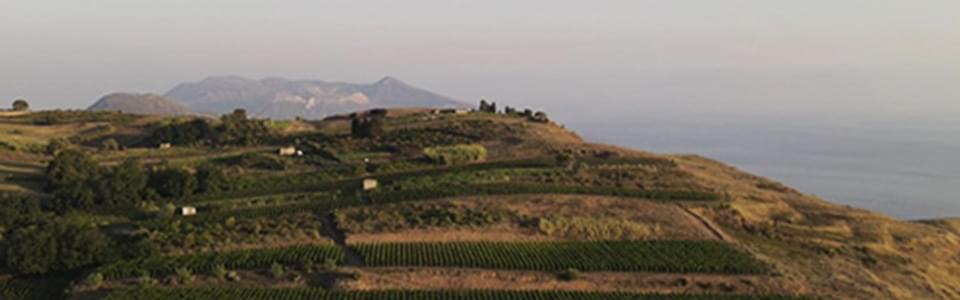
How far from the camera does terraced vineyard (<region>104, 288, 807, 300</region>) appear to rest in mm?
33906

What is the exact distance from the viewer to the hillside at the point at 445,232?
36.6 metres

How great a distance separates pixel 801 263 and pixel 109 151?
241ft

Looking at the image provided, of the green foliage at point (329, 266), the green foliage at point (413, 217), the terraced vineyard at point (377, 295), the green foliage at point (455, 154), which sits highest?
the green foliage at point (455, 154)

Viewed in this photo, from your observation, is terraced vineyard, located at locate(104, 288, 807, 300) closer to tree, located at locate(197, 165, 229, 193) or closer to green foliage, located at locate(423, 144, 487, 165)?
tree, located at locate(197, 165, 229, 193)

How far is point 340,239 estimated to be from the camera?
42.9 m

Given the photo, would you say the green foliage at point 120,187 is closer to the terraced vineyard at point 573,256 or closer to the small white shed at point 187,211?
the small white shed at point 187,211

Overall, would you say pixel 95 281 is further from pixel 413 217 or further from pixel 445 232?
pixel 445 232

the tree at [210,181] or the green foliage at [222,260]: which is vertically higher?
the tree at [210,181]

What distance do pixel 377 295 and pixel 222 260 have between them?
9.97 meters

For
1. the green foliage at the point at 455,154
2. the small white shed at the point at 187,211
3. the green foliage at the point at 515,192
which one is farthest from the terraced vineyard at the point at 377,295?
the green foliage at the point at 455,154

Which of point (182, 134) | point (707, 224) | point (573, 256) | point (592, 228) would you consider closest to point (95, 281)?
point (573, 256)

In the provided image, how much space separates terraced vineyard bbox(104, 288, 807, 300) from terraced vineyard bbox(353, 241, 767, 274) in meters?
3.31

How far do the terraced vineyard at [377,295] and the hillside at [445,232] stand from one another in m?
0.14

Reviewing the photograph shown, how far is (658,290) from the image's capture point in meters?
36.4
